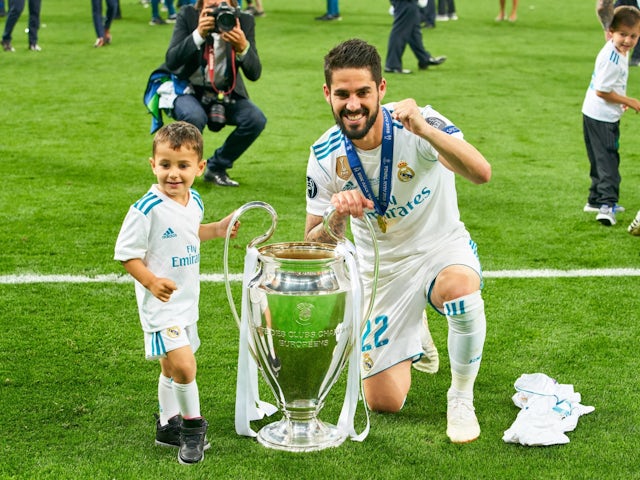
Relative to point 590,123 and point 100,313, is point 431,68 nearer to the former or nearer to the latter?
point 590,123

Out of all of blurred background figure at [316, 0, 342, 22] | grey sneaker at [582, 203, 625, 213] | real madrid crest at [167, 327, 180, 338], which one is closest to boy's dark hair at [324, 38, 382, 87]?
real madrid crest at [167, 327, 180, 338]

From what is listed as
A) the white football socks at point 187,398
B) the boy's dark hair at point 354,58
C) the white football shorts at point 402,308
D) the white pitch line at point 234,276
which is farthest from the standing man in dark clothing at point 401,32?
the white football socks at point 187,398

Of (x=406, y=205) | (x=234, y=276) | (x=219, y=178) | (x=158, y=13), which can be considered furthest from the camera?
(x=158, y=13)

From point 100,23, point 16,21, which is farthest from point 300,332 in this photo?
point 100,23

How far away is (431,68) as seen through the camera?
1471 centimetres

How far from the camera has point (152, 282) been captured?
3598mm

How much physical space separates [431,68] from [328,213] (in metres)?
11.3

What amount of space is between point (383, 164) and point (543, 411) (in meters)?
1.19

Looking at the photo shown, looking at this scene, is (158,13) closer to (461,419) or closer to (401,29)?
(401,29)

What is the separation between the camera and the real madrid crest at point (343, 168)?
424 cm

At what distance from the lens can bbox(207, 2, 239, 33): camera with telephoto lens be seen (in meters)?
7.29

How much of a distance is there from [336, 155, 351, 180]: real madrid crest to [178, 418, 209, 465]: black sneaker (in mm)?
1214

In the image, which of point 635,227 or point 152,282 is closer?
point 152,282

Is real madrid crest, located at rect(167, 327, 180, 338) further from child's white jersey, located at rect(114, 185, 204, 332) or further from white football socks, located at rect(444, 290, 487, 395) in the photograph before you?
white football socks, located at rect(444, 290, 487, 395)
